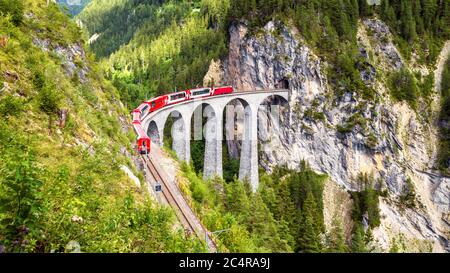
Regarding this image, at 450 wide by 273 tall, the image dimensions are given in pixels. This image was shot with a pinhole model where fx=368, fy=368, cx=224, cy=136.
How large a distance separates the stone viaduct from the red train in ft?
2.73

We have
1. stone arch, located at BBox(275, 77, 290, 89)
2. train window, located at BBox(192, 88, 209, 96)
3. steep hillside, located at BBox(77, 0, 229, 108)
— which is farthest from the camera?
steep hillside, located at BBox(77, 0, 229, 108)

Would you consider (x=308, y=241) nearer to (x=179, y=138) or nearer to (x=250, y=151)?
(x=179, y=138)

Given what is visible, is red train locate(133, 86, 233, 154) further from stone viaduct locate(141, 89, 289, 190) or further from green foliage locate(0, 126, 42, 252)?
green foliage locate(0, 126, 42, 252)

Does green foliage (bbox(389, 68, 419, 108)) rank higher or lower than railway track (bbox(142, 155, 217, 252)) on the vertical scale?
higher

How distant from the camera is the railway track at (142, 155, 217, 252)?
61.5 ft

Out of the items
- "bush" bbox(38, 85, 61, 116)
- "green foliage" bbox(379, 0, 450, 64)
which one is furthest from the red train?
"green foliage" bbox(379, 0, 450, 64)

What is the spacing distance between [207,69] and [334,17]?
29734 millimetres

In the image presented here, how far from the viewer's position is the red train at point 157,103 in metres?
26.8

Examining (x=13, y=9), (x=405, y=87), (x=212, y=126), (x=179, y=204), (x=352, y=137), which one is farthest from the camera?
(x=405, y=87)

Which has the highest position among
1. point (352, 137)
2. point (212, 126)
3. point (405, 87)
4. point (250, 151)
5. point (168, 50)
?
point (168, 50)

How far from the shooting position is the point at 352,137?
230 ft

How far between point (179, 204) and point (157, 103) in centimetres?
2712

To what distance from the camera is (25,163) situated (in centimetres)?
602

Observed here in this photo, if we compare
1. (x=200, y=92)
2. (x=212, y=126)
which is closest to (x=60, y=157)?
(x=200, y=92)
